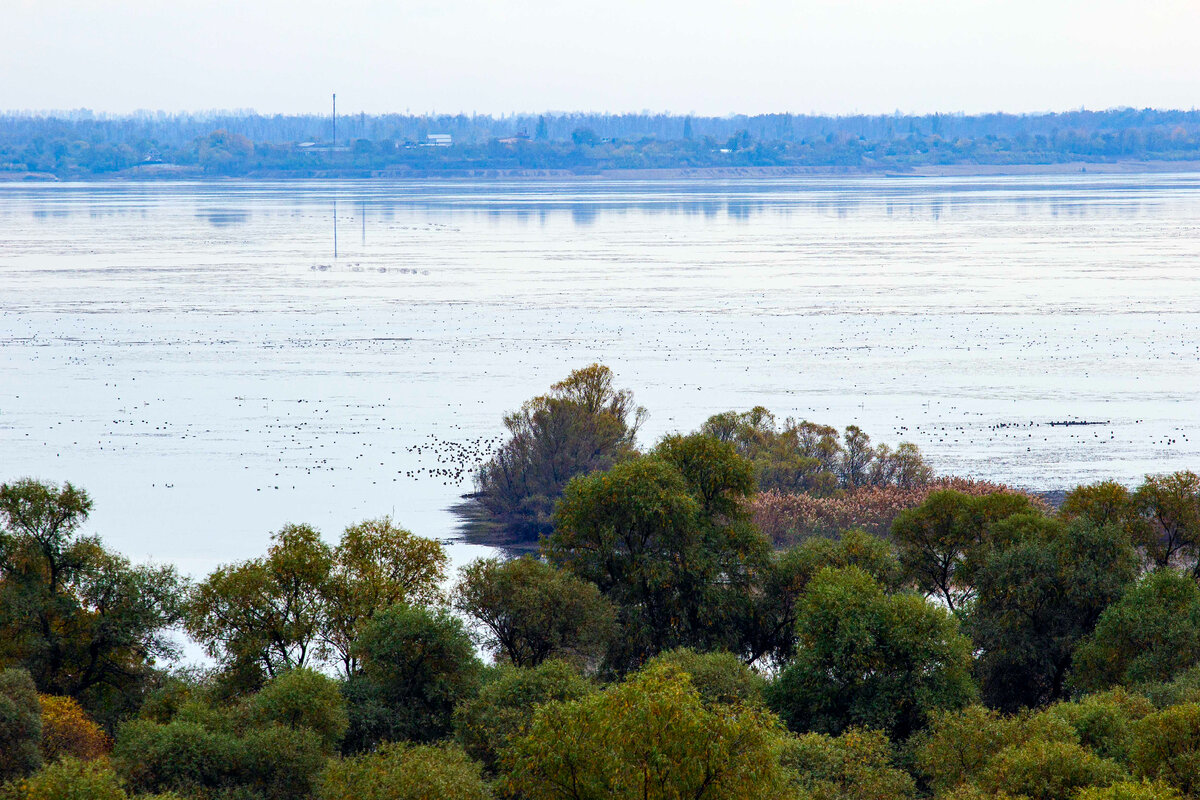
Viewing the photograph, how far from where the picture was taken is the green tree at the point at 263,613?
35656 mm

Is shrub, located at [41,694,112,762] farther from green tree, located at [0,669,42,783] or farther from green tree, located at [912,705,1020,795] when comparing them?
green tree, located at [912,705,1020,795]

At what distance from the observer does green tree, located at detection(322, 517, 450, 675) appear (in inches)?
1453

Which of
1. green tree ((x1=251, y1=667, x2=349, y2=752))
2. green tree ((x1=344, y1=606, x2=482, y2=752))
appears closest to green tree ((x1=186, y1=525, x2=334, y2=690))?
green tree ((x1=344, y1=606, x2=482, y2=752))

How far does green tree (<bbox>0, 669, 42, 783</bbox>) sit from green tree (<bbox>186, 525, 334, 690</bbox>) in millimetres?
6775

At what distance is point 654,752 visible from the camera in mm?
21984

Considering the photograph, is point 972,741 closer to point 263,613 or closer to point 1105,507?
point 1105,507

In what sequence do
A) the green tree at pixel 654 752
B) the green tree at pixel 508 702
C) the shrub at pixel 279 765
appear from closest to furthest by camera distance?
the green tree at pixel 654 752 < the shrub at pixel 279 765 < the green tree at pixel 508 702

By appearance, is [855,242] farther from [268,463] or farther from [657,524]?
[657,524]

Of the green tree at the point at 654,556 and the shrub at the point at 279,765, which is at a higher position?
the green tree at the point at 654,556

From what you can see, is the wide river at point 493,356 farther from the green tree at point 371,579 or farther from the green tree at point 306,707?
the green tree at point 306,707

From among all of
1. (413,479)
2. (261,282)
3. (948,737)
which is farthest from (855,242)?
(948,737)

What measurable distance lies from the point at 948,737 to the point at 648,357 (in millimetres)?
66235

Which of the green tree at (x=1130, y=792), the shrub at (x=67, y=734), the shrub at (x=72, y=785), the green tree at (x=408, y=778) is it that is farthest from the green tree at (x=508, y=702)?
the green tree at (x=1130, y=792)

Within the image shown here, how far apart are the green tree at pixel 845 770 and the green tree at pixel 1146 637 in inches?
318
